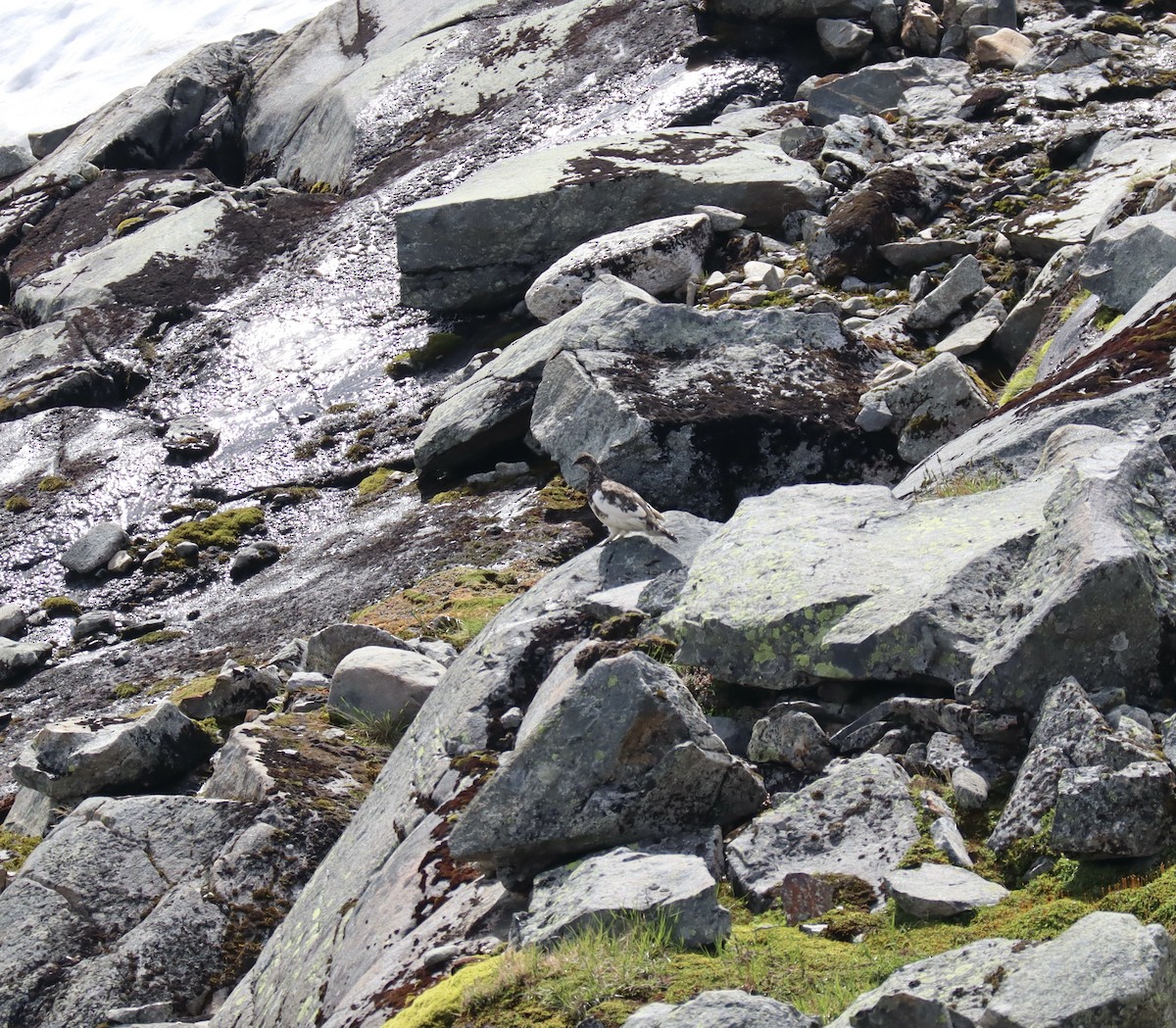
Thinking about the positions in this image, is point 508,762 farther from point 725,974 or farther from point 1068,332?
point 1068,332

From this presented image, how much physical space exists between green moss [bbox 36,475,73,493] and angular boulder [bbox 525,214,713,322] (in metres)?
9.74

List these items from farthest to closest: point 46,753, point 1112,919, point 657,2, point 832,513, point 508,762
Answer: point 657,2
point 46,753
point 832,513
point 508,762
point 1112,919

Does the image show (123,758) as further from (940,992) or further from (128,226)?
Answer: (128,226)

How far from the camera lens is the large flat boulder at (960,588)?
676 cm

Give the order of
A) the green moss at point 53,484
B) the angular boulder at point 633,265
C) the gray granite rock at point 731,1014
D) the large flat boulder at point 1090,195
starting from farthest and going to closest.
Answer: the green moss at point 53,484, the angular boulder at point 633,265, the large flat boulder at point 1090,195, the gray granite rock at point 731,1014

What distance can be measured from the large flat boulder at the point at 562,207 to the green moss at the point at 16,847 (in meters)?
13.5

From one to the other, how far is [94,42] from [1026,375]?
53.2 meters

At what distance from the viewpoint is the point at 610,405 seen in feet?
51.2

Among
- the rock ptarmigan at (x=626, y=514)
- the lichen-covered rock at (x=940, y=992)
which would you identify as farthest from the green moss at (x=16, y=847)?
the lichen-covered rock at (x=940, y=992)

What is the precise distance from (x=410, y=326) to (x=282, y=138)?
12.3 metres

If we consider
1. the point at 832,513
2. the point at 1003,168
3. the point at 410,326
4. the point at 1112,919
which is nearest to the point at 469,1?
the point at 410,326

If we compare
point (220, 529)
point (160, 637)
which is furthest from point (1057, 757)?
point (220, 529)

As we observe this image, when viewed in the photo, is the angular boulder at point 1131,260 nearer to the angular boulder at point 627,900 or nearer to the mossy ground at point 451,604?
the mossy ground at point 451,604

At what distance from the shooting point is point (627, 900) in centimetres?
603
